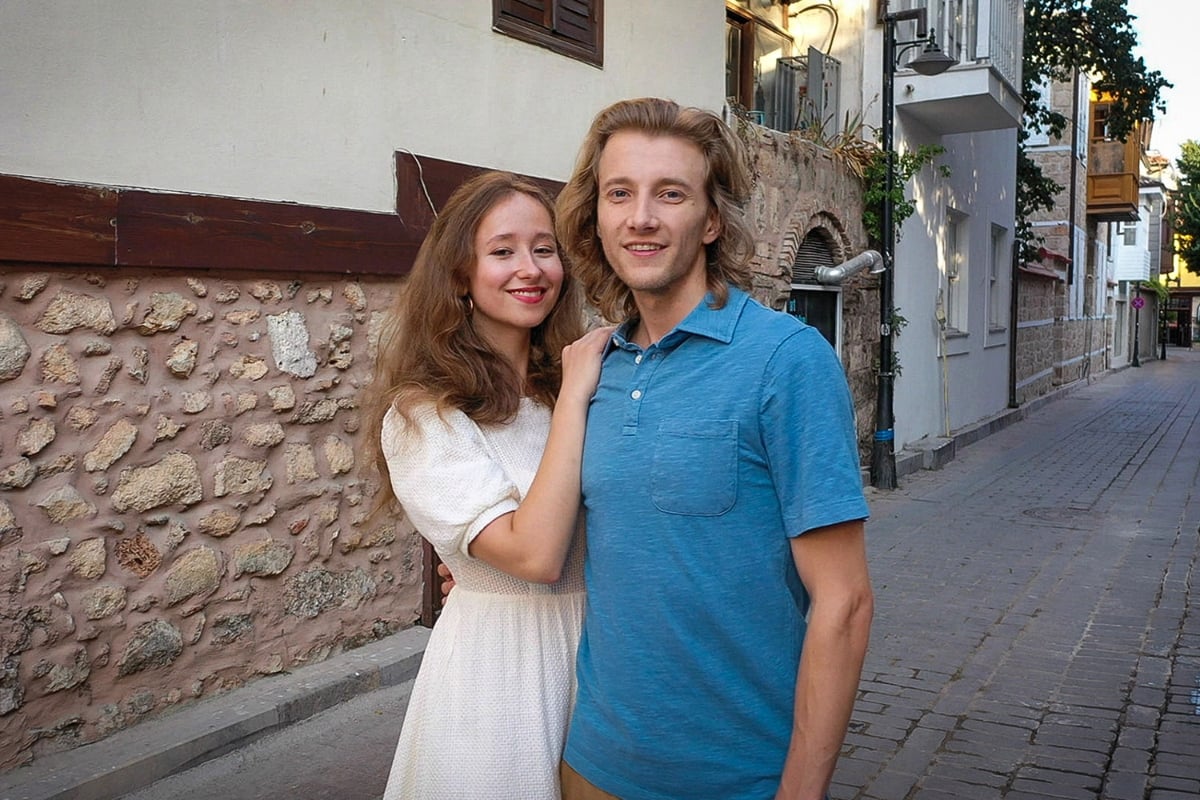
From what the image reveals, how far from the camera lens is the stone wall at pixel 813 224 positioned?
9.06 meters

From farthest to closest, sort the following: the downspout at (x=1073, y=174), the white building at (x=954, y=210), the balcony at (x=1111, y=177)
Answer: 1. the balcony at (x=1111, y=177)
2. the downspout at (x=1073, y=174)
3. the white building at (x=954, y=210)

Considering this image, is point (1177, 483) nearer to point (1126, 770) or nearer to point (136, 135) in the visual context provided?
point (1126, 770)

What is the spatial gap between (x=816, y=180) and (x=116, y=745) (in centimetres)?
796

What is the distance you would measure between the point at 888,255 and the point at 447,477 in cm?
967

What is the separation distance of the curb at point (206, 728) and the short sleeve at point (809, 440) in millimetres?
2981

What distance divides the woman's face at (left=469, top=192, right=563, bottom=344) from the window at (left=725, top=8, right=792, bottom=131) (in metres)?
7.68

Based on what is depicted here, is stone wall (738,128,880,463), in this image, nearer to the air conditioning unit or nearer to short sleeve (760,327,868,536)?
the air conditioning unit

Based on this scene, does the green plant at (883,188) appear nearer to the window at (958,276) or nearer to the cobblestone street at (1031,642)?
the cobblestone street at (1031,642)

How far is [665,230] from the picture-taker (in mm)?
1839

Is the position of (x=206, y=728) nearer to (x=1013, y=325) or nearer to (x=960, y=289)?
(x=960, y=289)

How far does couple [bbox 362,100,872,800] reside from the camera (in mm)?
1673

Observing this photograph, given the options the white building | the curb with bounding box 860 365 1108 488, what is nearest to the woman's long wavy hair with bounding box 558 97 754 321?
the curb with bounding box 860 365 1108 488

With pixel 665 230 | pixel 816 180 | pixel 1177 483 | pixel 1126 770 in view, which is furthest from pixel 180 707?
pixel 1177 483

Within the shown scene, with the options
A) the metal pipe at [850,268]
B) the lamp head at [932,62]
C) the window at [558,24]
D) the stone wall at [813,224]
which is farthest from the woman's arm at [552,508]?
the lamp head at [932,62]
